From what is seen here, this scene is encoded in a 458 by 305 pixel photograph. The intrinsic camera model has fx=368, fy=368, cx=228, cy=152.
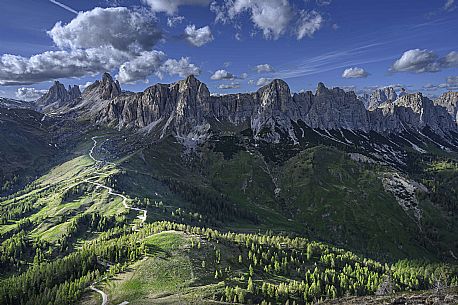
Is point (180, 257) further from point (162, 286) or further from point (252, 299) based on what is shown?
point (252, 299)

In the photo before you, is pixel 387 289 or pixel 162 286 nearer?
pixel 162 286

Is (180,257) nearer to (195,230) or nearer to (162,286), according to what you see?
(162,286)

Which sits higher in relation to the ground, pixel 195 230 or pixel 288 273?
pixel 195 230

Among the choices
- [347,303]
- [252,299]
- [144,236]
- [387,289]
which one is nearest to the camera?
[347,303]

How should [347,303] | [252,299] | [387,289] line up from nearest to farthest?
[347,303]
[252,299]
[387,289]

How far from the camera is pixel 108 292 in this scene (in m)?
130

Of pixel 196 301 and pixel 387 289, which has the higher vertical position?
pixel 196 301

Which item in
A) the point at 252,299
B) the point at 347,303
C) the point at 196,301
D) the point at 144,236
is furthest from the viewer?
the point at 144,236

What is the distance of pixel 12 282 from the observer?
158750 millimetres

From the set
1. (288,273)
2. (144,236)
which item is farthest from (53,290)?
(288,273)

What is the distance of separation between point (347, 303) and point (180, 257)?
9531 cm

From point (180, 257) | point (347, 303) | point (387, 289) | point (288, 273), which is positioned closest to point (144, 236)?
point (180, 257)

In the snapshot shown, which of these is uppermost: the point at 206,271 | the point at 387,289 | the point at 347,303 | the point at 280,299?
the point at 347,303

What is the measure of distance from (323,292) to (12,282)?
133 m
